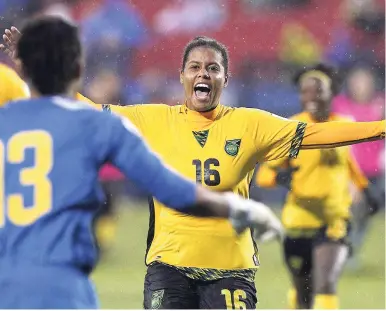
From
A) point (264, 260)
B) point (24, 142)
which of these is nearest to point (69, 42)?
point (24, 142)

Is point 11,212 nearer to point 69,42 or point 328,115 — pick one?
point 69,42

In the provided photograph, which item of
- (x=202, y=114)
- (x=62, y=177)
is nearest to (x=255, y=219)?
(x=62, y=177)

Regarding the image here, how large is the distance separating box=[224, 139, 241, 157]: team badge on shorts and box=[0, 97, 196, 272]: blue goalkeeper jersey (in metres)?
2.16

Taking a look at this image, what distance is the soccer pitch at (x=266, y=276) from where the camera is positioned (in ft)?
32.8

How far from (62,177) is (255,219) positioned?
554 mm

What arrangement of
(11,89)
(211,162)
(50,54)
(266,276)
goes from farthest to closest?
1. (266,276)
2. (211,162)
3. (11,89)
4. (50,54)

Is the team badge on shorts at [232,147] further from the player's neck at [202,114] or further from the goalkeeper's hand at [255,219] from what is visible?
the goalkeeper's hand at [255,219]

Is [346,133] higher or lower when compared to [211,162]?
higher

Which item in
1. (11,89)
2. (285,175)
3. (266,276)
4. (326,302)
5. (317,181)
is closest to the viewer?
(11,89)

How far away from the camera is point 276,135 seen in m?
5.32

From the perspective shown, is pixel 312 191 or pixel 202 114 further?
pixel 312 191

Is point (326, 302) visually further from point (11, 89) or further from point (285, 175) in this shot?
point (11, 89)

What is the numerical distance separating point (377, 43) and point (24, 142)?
52.5 feet

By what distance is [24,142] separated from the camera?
3.17 meters
